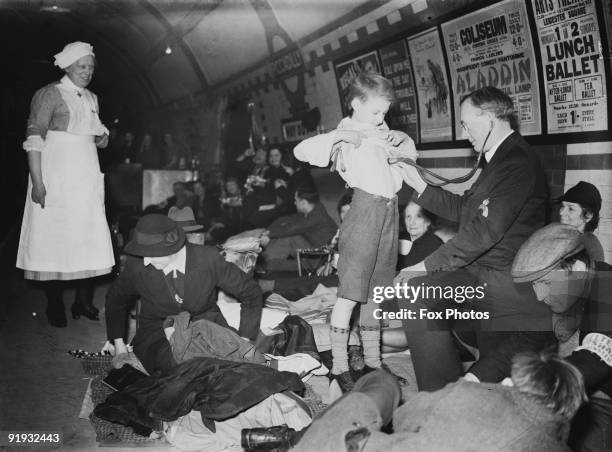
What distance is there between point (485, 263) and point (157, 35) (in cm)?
746

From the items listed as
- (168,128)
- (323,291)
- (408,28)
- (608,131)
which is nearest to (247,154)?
(168,128)

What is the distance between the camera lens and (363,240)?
308 centimetres

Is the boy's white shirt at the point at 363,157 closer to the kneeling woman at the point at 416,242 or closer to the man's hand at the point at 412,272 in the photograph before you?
the man's hand at the point at 412,272

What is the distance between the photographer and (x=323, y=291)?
4789 millimetres

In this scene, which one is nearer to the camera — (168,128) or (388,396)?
(388,396)

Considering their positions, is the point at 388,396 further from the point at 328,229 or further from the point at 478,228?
the point at 328,229

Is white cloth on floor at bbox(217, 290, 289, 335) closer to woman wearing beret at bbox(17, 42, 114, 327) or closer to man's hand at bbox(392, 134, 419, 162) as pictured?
Result: woman wearing beret at bbox(17, 42, 114, 327)

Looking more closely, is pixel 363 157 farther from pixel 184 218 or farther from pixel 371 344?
→ pixel 184 218

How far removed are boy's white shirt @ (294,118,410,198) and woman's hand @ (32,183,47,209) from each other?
2.00m

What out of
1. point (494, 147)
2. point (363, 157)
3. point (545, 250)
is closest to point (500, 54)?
point (494, 147)

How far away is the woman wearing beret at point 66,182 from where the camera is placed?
3961 millimetres

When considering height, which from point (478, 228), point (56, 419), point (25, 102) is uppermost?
point (25, 102)

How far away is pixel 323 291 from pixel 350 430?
305cm

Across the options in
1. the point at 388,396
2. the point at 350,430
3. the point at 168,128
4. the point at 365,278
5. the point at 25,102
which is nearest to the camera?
the point at 350,430
